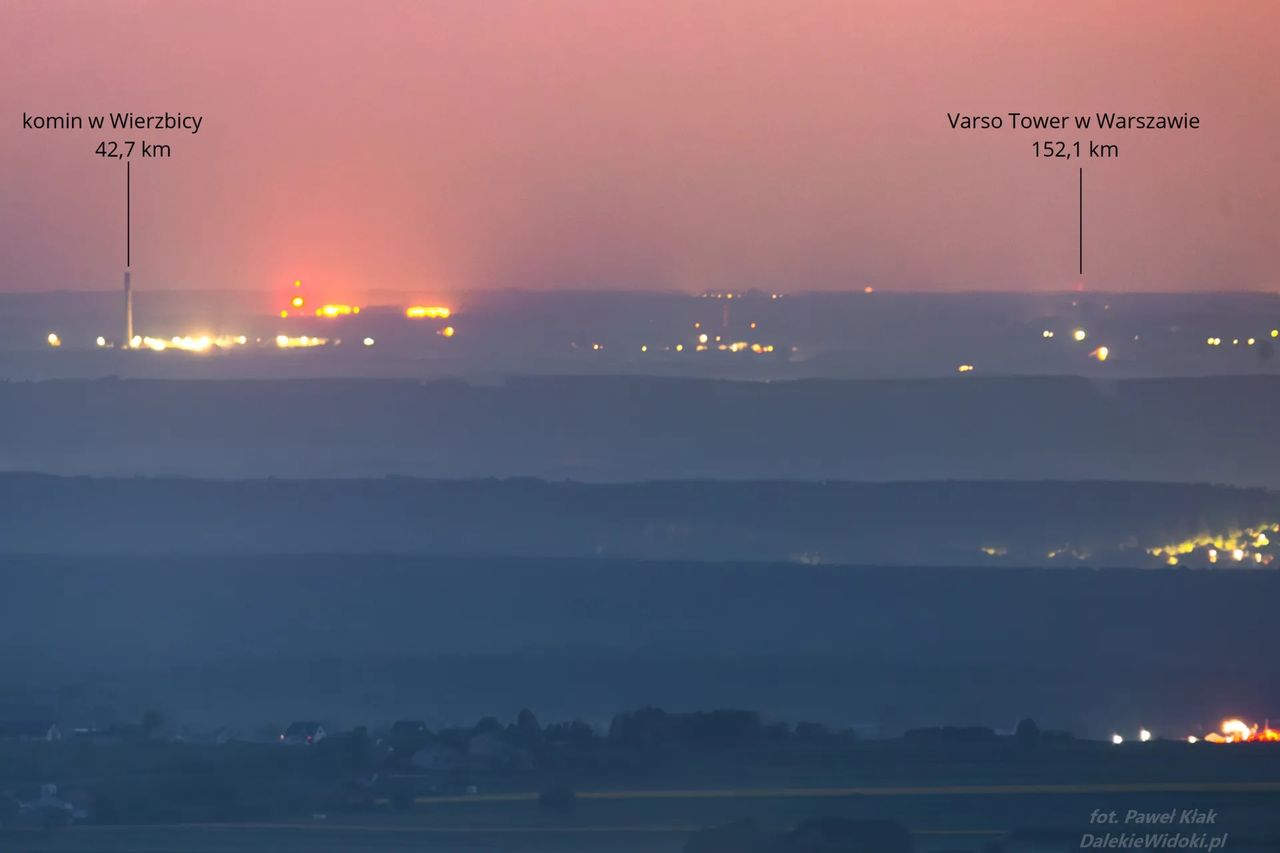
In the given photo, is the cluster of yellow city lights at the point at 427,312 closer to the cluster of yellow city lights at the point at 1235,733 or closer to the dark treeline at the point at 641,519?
the dark treeline at the point at 641,519

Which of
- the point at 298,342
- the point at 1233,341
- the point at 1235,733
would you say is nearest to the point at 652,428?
the point at 298,342

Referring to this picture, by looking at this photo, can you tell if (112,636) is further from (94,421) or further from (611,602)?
(94,421)

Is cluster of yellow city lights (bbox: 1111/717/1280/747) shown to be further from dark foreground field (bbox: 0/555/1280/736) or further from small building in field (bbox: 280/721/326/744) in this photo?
small building in field (bbox: 280/721/326/744)

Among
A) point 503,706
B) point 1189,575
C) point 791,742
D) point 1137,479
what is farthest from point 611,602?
point 1137,479

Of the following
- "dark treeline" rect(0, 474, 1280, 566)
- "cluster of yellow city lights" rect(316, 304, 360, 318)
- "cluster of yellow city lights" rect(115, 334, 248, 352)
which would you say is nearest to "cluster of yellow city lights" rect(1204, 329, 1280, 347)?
"dark treeline" rect(0, 474, 1280, 566)

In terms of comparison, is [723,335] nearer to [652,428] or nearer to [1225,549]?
[652,428]
